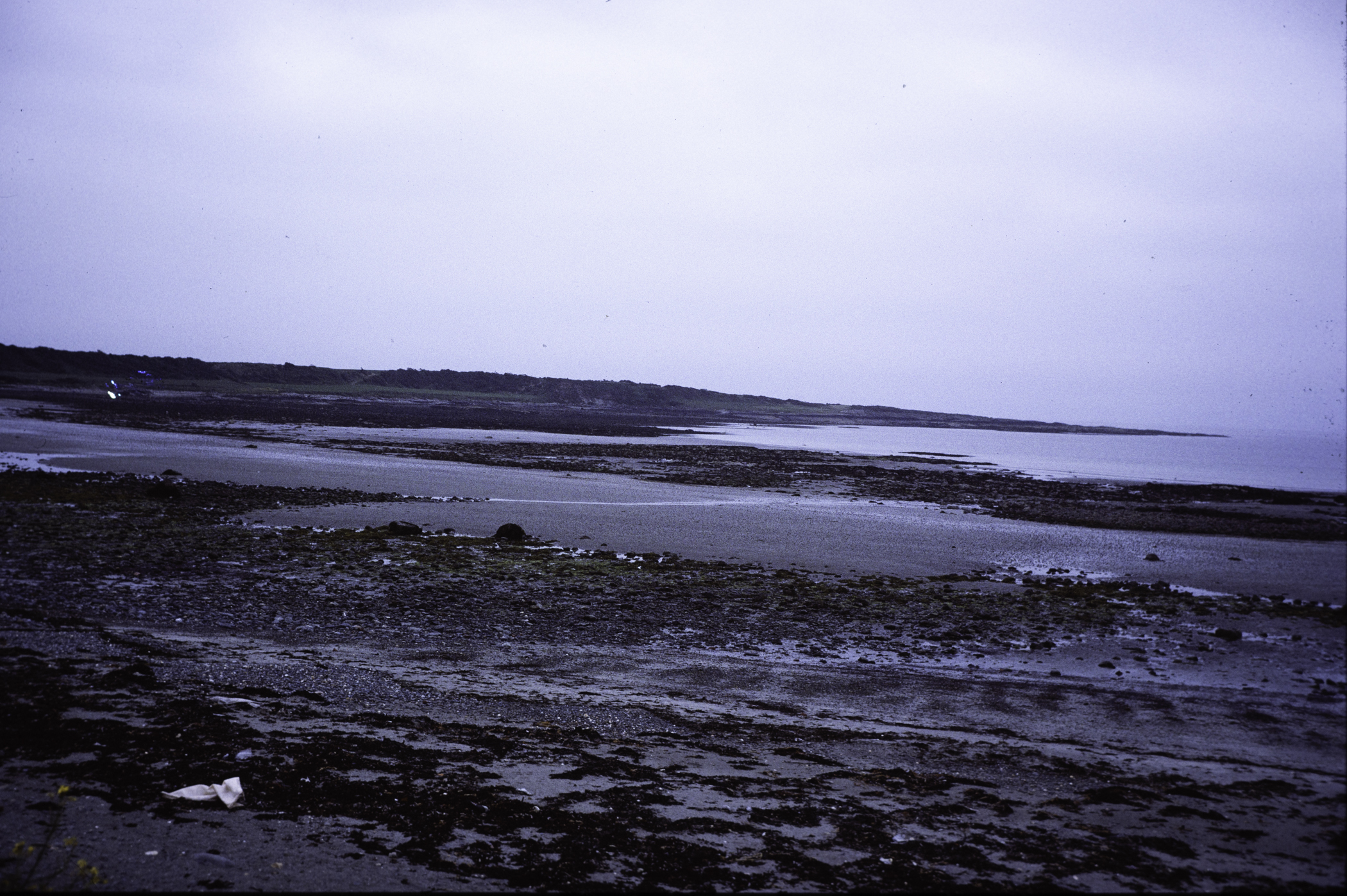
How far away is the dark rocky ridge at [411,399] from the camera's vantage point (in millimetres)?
74688

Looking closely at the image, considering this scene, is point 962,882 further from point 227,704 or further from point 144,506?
point 144,506

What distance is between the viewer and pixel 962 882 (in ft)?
16.0

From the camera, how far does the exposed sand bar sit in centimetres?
1823

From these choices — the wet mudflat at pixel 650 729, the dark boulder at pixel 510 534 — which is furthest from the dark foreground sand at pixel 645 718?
the dark boulder at pixel 510 534

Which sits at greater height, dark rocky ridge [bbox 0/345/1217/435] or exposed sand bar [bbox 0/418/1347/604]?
dark rocky ridge [bbox 0/345/1217/435]

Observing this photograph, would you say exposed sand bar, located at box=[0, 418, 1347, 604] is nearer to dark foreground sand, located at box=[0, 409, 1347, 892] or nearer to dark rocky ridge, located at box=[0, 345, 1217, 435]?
dark foreground sand, located at box=[0, 409, 1347, 892]

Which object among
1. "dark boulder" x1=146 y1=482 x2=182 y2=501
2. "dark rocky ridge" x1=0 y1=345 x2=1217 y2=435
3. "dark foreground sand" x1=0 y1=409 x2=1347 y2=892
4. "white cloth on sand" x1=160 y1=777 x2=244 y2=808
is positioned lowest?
"dark foreground sand" x1=0 y1=409 x2=1347 y2=892

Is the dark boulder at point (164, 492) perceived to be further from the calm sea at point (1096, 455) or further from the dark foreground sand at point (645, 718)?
the calm sea at point (1096, 455)

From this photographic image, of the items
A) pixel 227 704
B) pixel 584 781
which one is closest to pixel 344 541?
pixel 227 704

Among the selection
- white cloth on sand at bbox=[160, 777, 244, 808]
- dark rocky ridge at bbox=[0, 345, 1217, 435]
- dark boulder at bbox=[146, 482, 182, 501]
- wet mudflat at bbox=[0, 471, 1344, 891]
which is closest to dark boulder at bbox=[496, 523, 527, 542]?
wet mudflat at bbox=[0, 471, 1344, 891]

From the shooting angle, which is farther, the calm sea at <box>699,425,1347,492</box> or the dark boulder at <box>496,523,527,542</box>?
the calm sea at <box>699,425,1347,492</box>

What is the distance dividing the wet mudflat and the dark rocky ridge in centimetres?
5465

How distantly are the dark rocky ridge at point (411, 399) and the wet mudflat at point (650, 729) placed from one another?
54650 millimetres

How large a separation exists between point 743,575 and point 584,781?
9.95m
